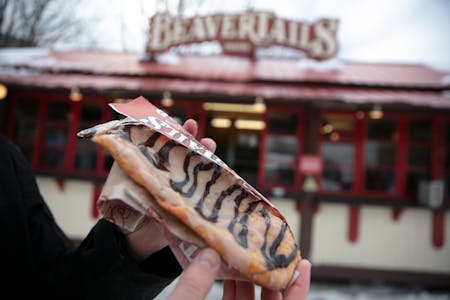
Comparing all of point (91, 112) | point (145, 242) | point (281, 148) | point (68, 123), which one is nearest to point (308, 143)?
point (281, 148)

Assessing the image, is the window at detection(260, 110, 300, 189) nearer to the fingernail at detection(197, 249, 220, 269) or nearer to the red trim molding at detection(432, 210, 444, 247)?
the red trim molding at detection(432, 210, 444, 247)

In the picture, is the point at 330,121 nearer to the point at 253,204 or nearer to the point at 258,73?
the point at 258,73

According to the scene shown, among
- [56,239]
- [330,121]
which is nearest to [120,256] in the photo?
[56,239]

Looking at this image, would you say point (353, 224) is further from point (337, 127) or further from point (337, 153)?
point (337, 127)

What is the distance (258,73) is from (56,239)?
5.93 meters

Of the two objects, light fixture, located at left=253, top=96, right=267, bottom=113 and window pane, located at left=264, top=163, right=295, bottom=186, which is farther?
window pane, located at left=264, top=163, right=295, bottom=186

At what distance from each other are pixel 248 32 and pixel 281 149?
3056 mm

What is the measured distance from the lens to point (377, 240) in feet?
18.8

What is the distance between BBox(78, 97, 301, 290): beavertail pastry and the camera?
2.76 ft

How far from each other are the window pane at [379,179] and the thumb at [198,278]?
5.86m

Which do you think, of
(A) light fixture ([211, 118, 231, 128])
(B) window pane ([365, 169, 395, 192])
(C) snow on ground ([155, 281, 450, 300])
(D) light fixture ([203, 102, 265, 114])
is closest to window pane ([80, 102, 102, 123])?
(D) light fixture ([203, 102, 265, 114])

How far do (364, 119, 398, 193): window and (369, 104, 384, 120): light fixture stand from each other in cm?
14

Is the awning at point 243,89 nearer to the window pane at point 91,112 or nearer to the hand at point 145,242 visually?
the window pane at point 91,112

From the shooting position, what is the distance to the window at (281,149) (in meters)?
6.03
